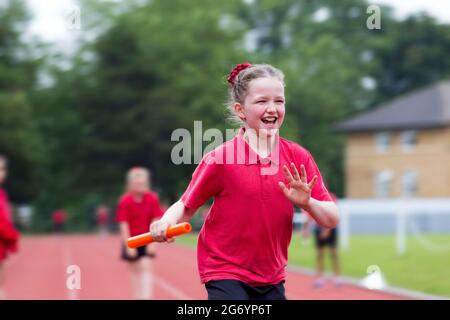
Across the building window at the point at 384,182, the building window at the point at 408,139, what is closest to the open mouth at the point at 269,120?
the building window at the point at 408,139

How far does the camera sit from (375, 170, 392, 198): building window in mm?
55250

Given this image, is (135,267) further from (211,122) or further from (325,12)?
(325,12)

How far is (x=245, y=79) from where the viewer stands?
15.6 ft

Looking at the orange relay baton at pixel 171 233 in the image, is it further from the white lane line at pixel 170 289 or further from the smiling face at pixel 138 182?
the white lane line at pixel 170 289

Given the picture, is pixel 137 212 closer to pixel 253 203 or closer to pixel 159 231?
pixel 253 203

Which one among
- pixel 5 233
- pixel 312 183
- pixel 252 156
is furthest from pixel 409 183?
pixel 312 183

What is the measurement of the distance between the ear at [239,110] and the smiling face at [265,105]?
0.08 metres

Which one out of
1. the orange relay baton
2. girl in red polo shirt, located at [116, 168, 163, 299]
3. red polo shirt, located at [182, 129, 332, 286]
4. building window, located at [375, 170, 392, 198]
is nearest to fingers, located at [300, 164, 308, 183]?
red polo shirt, located at [182, 129, 332, 286]

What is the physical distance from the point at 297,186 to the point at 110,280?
537 inches

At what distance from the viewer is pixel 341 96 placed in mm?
64938

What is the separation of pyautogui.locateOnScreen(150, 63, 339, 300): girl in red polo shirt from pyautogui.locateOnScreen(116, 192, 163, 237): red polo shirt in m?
5.88

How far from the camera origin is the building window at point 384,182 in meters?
55.2

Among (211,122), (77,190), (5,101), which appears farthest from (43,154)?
(211,122)

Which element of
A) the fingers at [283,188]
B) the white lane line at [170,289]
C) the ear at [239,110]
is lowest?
the white lane line at [170,289]
